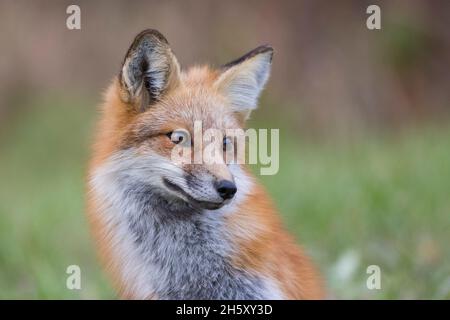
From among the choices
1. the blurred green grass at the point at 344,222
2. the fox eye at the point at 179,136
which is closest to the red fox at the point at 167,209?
the fox eye at the point at 179,136

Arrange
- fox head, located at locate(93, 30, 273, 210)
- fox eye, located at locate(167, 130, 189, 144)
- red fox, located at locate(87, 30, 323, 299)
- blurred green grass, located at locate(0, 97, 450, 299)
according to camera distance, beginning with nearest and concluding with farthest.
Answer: fox head, located at locate(93, 30, 273, 210), fox eye, located at locate(167, 130, 189, 144), red fox, located at locate(87, 30, 323, 299), blurred green grass, located at locate(0, 97, 450, 299)

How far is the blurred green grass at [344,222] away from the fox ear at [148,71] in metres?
1.96

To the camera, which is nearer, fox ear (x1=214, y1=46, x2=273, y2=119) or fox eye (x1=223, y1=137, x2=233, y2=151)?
fox eye (x1=223, y1=137, x2=233, y2=151)

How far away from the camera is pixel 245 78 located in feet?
15.5

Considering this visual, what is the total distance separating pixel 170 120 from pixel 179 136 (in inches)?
5.6

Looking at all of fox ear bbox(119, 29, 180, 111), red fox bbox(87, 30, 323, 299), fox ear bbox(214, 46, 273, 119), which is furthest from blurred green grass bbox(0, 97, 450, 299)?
fox ear bbox(119, 29, 180, 111)

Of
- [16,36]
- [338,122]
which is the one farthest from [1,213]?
[16,36]

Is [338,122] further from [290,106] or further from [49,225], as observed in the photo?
Result: [49,225]

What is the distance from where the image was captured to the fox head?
4.14m

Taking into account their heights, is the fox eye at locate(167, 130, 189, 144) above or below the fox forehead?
below

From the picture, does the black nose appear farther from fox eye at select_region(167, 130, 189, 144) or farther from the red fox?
fox eye at select_region(167, 130, 189, 144)

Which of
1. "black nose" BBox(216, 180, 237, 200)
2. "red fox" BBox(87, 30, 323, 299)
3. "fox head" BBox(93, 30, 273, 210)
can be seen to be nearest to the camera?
"black nose" BBox(216, 180, 237, 200)

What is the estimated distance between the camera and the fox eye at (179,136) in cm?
427

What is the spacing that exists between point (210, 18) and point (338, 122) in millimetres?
2955
